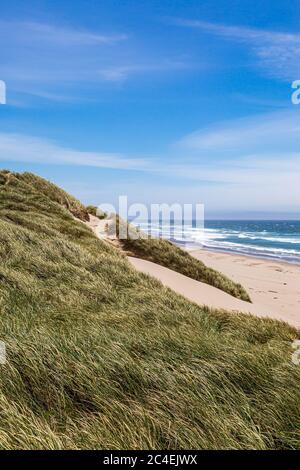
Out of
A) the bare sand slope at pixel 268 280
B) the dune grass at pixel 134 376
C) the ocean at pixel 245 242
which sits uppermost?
the dune grass at pixel 134 376

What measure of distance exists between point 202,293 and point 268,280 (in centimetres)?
1154

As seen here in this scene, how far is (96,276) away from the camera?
945cm

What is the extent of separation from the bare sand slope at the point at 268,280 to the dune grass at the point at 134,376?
17.3ft

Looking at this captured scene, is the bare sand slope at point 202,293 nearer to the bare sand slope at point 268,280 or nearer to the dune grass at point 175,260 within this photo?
the bare sand slope at point 268,280

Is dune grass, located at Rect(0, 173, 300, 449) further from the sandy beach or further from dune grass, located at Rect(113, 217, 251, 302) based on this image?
dune grass, located at Rect(113, 217, 251, 302)

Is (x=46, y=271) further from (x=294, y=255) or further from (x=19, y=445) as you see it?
(x=294, y=255)

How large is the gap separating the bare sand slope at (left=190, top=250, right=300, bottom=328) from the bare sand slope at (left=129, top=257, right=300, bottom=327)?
0.47 metres

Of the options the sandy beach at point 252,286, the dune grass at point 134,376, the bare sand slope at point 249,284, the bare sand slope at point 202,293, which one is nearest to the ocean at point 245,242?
the sandy beach at point 252,286

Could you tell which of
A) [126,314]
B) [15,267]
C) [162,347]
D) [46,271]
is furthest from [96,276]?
[162,347]

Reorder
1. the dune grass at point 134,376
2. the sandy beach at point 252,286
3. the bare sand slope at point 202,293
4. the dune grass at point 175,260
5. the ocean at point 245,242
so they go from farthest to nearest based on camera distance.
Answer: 1. the ocean at point 245,242
2. the dune grass at point 175,260
3. the sandy beach at point 252,286
4. the bare sand slope at point 202,293
5. the dune grass at point 134,376

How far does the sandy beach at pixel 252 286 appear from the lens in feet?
38.7

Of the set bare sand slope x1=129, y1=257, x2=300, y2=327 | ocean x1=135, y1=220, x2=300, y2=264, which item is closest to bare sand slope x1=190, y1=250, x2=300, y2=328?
bare sand slope x1=129, y1=257, x2=300, y2=327

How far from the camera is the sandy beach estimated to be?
38.7 feet
